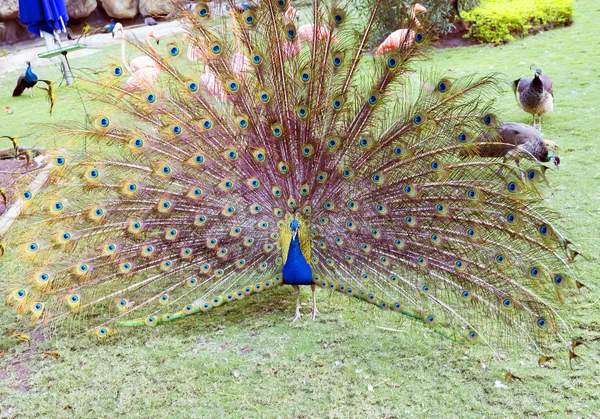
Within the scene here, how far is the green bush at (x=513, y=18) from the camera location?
34.7ft

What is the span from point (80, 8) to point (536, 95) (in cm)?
1418

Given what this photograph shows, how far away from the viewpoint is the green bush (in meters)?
10.6

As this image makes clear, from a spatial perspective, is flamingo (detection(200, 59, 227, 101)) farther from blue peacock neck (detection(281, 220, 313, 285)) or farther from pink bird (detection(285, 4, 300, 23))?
blue peacock neck (detection(281, 220, 313, 285))

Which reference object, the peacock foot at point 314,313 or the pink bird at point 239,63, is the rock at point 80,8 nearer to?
the pink bird at point 239,63

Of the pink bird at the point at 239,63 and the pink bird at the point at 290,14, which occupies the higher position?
the pink bird at the point at 290,14

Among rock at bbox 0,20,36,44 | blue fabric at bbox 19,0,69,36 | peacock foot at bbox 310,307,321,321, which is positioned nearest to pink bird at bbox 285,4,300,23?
peacock foot at bbox 310,307,321,321

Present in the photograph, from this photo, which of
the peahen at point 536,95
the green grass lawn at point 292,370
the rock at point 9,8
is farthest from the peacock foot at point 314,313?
the rock at point 9,8

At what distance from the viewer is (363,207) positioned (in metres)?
3.51

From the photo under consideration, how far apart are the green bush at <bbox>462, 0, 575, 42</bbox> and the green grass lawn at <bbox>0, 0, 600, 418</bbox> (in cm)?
727

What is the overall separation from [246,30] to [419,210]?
146cm

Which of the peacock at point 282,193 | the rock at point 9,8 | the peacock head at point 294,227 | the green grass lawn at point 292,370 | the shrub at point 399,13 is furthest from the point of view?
→ the rock at point 9,8

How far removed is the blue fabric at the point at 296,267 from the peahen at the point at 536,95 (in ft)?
12.1

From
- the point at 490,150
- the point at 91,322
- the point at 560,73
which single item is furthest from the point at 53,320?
the point at 560,73

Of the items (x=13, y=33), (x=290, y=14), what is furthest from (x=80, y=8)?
(x=290, y=14)
